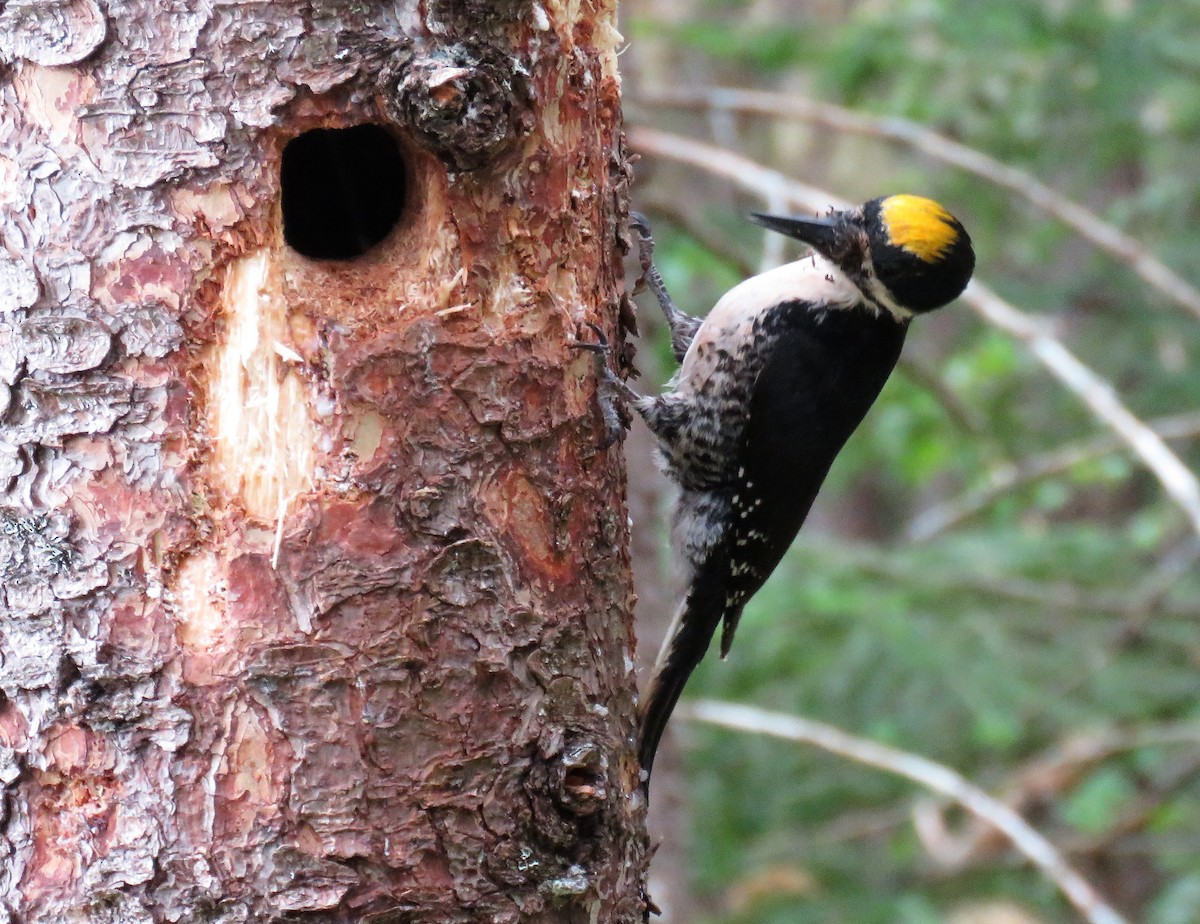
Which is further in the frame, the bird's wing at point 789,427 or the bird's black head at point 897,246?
the bird's wing at point 789,427

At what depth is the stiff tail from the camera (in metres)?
2.96

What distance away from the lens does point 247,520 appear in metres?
2.06

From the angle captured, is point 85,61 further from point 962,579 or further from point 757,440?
point 962,579

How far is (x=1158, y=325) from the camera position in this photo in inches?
307

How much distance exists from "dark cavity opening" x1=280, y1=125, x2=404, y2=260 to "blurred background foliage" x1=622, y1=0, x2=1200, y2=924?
1.75m

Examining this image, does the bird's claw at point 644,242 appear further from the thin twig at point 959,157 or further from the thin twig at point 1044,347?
the thin twig at point 959,157

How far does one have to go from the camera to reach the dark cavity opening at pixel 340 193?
2836 millimetres

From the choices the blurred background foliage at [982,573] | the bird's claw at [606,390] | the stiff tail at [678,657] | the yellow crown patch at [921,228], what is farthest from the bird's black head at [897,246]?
the blurred background foliage at [982,573]

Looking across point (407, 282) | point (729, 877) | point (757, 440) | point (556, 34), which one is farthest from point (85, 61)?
point (729, 877)

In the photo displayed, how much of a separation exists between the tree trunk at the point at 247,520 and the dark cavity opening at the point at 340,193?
0.73 metres

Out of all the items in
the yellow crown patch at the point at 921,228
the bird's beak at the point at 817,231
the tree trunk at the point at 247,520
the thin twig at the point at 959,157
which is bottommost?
the tree trunk at the point at 247,520

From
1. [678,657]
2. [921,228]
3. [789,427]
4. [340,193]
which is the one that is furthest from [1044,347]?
[340,193]

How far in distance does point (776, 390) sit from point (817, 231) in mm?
405

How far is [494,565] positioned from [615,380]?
17.7 inches
